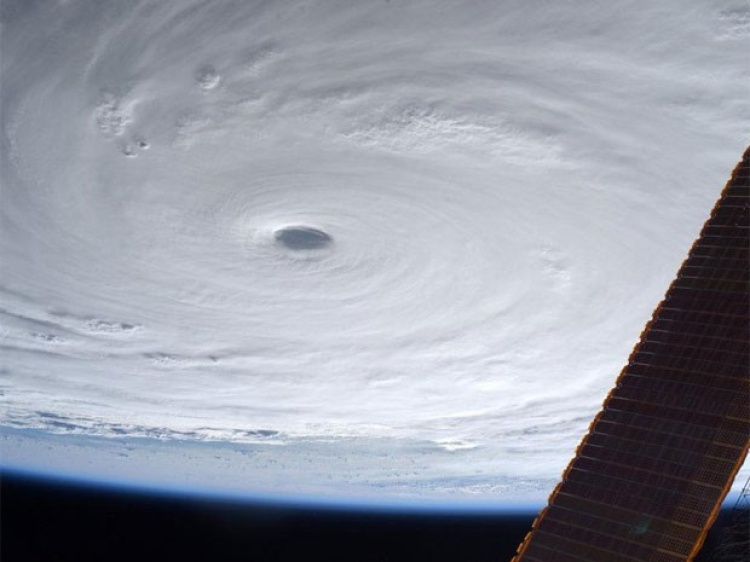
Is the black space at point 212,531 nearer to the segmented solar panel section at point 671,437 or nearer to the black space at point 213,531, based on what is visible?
the black space at point 213,531

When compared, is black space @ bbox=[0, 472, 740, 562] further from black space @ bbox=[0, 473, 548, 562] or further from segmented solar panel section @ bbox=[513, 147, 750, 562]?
segmented solar panel section @ bbox=[513, 147, 750, 562]

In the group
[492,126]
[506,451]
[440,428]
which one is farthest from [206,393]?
[492,126]

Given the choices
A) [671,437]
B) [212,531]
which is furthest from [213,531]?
[671,437]

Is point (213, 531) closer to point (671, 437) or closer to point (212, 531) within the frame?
point (212, 531)

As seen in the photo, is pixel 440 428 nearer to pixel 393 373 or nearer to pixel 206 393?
pixel 393 373

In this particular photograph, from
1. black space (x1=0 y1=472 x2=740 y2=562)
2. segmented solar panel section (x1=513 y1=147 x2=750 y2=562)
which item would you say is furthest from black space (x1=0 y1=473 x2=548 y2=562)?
segmented solar panel section (x1=513 y1=147 x2=750 y2=562)

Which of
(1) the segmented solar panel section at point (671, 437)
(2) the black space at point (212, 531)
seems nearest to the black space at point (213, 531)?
(2) the black space at point (212, 531)
